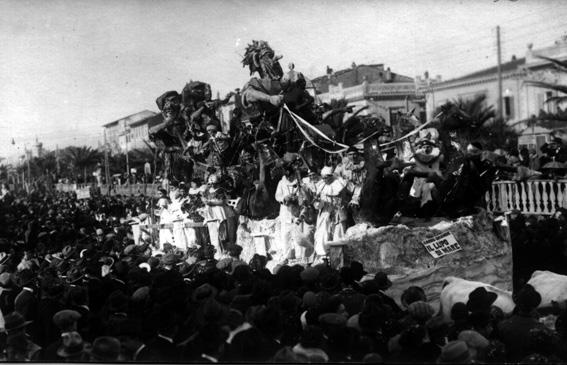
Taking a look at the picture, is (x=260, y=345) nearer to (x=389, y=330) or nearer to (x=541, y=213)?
(x=389, y=330)

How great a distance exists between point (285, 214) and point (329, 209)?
87 centimetres

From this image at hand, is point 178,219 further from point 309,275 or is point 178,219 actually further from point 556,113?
point 556,113

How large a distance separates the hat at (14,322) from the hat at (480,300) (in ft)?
12.5

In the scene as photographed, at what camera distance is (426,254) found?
8484 millimetres

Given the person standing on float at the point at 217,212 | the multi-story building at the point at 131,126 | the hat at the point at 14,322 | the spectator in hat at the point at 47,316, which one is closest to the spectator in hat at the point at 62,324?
the spectator in hat at the point at 47,316

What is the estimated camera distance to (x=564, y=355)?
196 inches

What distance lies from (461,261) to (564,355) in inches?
142

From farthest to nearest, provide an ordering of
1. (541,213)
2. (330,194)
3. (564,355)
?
(541,213), (330,194), (564,355)

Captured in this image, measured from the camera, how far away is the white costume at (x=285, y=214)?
9914 millimetres

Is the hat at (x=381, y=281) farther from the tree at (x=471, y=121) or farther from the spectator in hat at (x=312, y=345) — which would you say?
the tree at (x=471, y=121)

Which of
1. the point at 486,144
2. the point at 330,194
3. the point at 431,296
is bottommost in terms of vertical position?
the point at 431,296

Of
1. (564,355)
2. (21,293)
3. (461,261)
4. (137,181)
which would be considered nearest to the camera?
(564,355)

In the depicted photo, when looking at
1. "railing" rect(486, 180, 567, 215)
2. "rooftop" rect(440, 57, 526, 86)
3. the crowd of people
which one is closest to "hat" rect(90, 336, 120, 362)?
the crowd of people

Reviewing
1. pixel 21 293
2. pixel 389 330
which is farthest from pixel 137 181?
pixel 389 330
